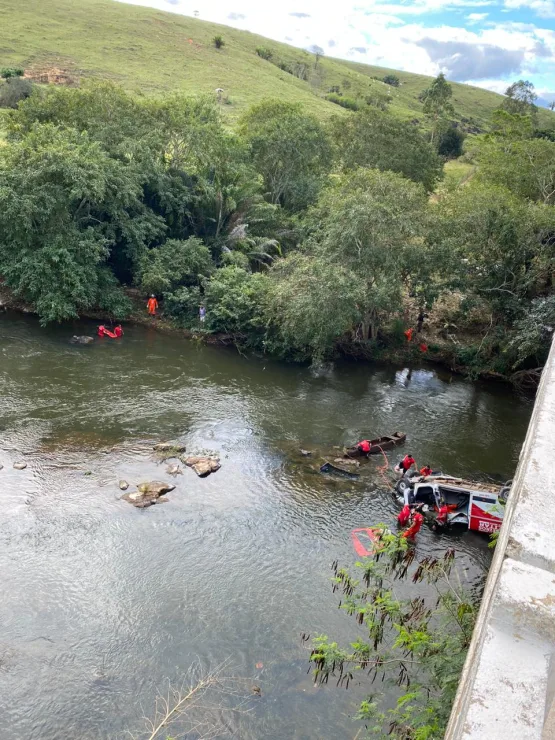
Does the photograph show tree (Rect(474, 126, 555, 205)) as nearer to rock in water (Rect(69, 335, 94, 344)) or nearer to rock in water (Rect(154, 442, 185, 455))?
rock in water (Rect(69, 335, 94, 344))

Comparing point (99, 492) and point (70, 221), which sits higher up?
point (70, 221)

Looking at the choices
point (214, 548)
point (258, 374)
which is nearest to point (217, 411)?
point (258, 374)

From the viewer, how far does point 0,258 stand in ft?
104

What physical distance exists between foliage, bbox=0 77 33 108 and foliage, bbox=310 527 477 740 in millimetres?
55773

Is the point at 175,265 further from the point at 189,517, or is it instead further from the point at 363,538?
the point at 363,538

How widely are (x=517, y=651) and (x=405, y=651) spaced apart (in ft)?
25.0

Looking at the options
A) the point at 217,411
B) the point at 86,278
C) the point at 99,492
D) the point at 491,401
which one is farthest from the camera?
the point at 86,278

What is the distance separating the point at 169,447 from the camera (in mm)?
21906

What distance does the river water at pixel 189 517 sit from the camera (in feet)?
41.5

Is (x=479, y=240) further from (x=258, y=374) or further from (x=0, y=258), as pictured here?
(x=0, y=258)

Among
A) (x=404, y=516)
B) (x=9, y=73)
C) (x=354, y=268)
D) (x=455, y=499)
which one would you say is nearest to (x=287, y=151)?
(x=354, y=268)

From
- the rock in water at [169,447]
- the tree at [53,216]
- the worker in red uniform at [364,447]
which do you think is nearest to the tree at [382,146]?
the tree at [53,216]

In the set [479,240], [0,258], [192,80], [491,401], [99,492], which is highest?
[192,80]

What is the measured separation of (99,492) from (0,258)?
18.9 meters
